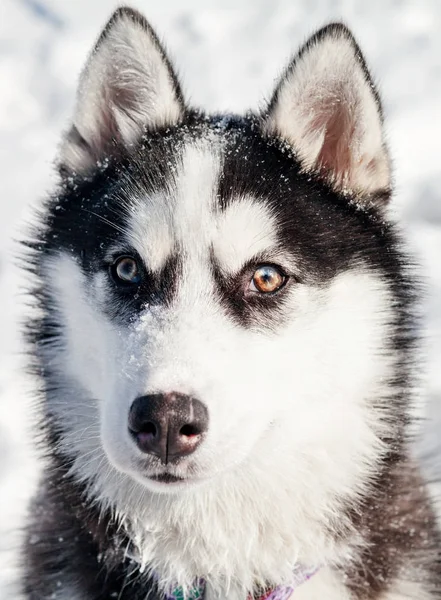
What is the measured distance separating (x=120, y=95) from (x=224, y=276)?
72 cm

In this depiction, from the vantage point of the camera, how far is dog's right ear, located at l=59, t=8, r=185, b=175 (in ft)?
7.25

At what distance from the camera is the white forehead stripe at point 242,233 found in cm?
200

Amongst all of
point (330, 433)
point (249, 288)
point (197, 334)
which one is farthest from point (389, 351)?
point (197, 334)

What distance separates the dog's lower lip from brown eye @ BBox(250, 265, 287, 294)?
1.74ft

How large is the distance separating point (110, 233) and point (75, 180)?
1.08ft

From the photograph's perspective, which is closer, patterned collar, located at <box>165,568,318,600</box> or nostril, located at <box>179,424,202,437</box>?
nostril, located at <box>179,424,202,437</box>

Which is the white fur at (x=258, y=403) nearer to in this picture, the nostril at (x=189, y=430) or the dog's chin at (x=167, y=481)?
the dog's chin at (x=167, y=481)

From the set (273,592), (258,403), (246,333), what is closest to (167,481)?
(258,403)

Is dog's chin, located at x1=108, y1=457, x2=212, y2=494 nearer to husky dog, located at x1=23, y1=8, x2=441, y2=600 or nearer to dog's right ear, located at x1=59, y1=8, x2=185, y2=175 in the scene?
husky dog, located at x1=23, y1=8, x2=441, y2=600

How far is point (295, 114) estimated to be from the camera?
2.25 m

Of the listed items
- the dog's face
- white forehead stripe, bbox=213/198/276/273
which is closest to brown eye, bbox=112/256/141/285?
the dog's face

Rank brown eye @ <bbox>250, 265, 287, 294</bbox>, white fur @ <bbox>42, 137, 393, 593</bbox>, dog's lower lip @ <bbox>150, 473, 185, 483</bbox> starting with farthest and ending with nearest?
brown eye @ <bbox>250, 265, 287, 294</bbox>
white fur @ <bbox>42, 137, 393, 593</bbox>
dog's lower lip @ <bbox>150, 473, 185, 483</bbox>

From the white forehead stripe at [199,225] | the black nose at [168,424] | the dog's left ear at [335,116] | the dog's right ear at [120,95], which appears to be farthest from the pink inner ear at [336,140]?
the black nose at [168,424]

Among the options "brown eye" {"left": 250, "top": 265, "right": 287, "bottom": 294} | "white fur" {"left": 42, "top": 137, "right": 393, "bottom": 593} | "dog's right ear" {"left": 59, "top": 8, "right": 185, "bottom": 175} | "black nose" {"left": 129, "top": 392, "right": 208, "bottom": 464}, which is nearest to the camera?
"black nose" {"left": 129, "top": 392, "right": 208, "bottom": 464}
